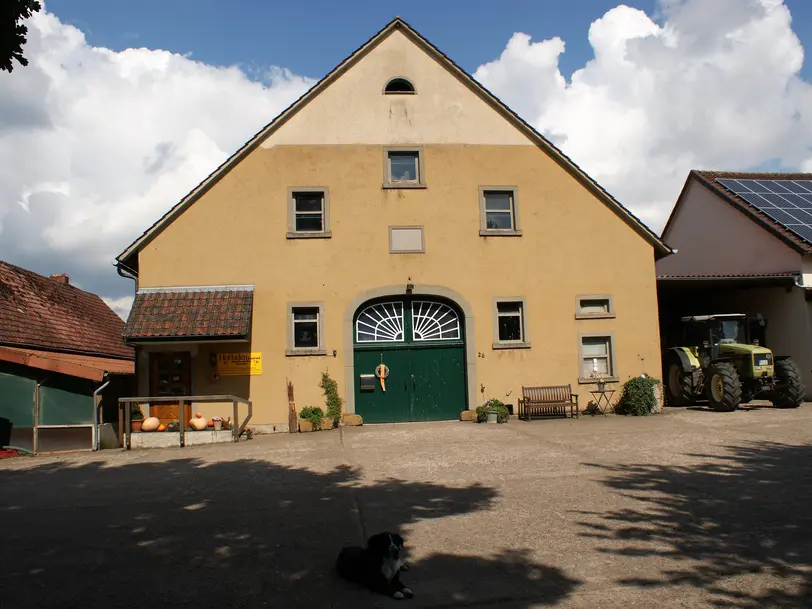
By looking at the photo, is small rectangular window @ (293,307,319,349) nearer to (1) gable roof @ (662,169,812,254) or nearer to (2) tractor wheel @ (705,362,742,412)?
(2) tractor wheel @ (705,362,742,412)

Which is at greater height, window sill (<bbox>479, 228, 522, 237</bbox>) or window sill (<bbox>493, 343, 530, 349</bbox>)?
window sill (<bbox>479, 228, 522, 237</bbox>)

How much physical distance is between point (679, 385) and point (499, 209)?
6664 mm

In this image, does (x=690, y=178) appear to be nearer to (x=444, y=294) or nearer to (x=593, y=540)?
(x=444, y=294)

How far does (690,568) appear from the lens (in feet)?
16.1

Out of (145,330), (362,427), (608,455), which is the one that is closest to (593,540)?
(608,455)

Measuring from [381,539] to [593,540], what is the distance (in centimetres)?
208

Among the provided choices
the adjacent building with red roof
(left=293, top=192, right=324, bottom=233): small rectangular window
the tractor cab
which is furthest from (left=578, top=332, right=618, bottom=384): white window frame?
the adjacent building with red roof

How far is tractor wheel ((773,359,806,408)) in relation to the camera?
15609 mm

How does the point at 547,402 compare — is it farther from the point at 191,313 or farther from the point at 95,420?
the point at 95,420

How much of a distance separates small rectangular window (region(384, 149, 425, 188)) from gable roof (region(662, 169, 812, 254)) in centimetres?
1041

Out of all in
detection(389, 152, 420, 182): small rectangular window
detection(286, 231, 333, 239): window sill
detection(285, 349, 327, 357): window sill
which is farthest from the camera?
detection(389, 152, 420, 182): small rectangular window

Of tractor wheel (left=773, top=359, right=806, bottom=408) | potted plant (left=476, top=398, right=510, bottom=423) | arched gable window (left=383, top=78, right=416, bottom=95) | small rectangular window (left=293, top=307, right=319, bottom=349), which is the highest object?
arched gable window (left=383, top=78, right=416, bottom=95)

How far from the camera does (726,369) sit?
15359 mm

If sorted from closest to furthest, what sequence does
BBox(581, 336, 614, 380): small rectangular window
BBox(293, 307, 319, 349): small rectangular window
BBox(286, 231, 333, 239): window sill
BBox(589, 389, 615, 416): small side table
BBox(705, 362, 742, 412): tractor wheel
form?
BBox(705, 362, 742, 412): tractor wheel < BBox(293, 307, 319, 349): small rectangular window < BBox(286, 231, 333, 239): window sill < BBox(589, 389, 615, 416): small side table < BBox(581, 336, 614, 380): small rectangular window
